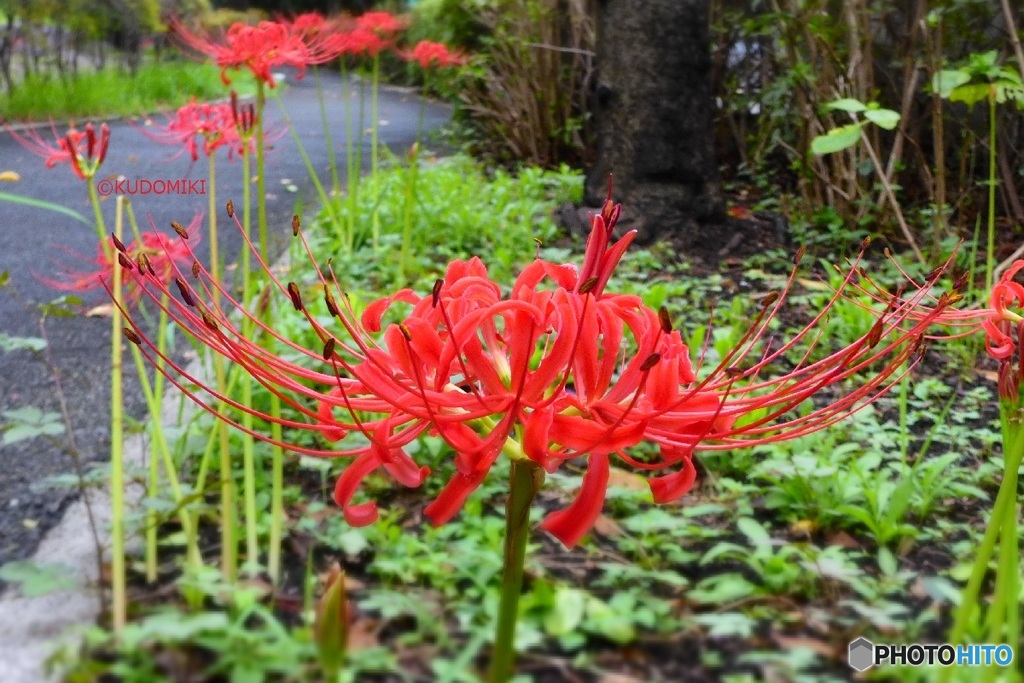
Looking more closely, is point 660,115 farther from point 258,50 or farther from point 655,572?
point 655,572

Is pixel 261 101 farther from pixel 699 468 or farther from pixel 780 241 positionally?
pixel 780 241

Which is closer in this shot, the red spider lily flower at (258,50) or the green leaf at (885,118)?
the red spider lily flower at (258,50)

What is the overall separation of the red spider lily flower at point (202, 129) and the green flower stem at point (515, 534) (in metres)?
1.17

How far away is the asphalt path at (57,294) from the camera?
1517 millimetres

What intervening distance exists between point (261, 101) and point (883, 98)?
10.1ft

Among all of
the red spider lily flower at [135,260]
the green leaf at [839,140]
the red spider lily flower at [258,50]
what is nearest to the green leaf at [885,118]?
the green leaf at [839,140]

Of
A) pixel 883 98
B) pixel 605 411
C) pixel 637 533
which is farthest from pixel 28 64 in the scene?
pixel 883 98

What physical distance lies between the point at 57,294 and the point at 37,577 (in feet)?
3.52

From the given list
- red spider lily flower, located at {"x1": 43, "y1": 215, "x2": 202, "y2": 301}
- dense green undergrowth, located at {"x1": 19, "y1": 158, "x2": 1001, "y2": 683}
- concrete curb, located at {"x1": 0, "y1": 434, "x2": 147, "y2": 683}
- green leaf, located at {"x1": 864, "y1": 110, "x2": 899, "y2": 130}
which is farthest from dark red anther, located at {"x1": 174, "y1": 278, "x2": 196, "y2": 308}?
green leaf, located at {"x1": 864, "y1": 110, "x2": 899, "y2": 130}

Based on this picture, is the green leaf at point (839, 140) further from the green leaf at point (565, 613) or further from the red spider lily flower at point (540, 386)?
the red spider lily flower at point (540, 386)

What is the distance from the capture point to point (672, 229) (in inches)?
133

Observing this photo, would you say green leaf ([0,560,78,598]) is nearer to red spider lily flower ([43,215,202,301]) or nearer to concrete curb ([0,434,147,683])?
concrete curb ([0,434,147,683])

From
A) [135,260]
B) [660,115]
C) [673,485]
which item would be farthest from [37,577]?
[660,115]

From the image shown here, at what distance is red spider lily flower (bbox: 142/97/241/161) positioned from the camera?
1.53m
